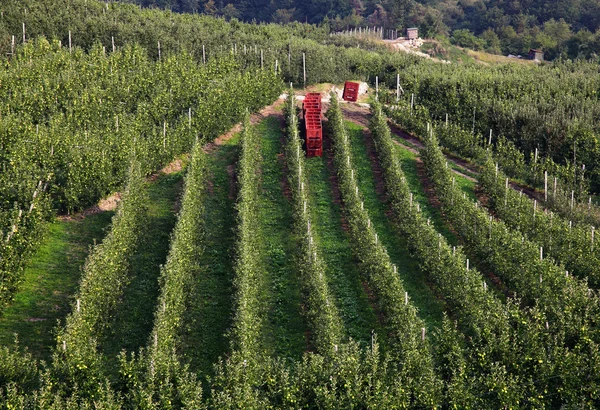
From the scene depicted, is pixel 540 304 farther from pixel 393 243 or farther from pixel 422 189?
pixel 422 189

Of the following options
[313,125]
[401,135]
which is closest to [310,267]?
[313,125]

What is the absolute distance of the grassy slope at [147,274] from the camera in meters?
28.4

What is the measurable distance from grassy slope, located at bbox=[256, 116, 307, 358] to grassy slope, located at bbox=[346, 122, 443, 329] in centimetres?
333

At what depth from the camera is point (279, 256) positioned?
33.7m

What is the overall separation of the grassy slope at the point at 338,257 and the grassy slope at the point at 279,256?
1.17m

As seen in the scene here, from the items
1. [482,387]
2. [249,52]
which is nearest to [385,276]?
[482,387]

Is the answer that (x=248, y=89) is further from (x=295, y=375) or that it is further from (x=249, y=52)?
(x=295, y=375)

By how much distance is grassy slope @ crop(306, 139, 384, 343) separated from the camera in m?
29.9

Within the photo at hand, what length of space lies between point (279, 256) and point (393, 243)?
436 cm

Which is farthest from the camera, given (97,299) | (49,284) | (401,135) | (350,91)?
(350,91)

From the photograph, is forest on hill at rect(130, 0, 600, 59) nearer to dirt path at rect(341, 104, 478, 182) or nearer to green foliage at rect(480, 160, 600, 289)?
dirt path at rect(341, 104, 478, 182)

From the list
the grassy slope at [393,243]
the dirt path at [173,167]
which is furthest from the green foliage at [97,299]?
the grassy slope at [393,243]

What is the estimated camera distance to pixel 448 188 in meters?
37.2

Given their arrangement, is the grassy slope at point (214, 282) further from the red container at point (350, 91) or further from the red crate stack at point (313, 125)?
the red container at point (350, 91)
